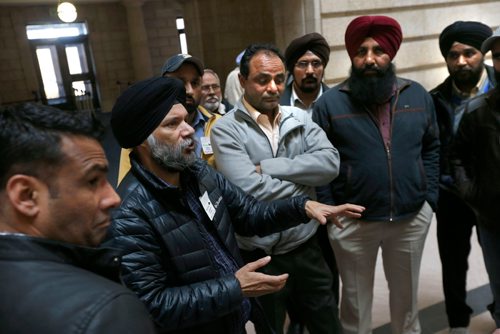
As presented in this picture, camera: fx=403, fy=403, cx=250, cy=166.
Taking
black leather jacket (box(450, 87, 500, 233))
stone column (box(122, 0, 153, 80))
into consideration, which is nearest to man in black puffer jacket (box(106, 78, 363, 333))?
black leather jacket (box(450, 87, 500, 233))

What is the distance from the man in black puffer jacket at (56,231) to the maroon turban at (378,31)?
1805 millimetres

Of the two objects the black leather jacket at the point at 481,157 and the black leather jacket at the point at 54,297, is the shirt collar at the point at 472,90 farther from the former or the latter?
the black leather jacket at the point at 54,297

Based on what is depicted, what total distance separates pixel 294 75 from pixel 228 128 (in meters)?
1.02

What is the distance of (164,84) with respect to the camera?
5.06 feet

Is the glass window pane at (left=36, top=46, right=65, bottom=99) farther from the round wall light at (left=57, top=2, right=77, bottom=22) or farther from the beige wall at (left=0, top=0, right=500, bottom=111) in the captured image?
the round wall light at (left=57, top=2, right=77, bottom=22)

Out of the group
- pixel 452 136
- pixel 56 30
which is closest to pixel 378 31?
pixel 452 136

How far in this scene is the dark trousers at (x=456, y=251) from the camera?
2.64 metres

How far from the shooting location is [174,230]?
1.44 metres

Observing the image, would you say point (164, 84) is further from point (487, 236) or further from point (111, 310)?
point (487, 236)

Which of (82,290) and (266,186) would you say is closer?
(82,290)

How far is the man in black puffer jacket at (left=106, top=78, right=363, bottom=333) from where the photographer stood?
136 cm

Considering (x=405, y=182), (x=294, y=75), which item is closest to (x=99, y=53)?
(x=294, y=75)

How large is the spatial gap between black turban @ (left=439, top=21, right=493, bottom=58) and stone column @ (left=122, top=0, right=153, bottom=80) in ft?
48.7

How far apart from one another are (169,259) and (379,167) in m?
1.32
